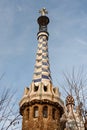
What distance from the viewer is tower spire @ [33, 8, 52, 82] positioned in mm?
24311

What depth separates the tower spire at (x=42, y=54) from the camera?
79.8ft

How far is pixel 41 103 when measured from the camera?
21.9 metres

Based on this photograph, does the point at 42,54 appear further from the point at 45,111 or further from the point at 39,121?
the point at 39,121

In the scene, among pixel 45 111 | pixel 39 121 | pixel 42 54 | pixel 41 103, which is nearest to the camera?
pixel 39 121

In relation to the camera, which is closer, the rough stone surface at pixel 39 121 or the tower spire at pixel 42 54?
the rough stone surface at pixel 39 121

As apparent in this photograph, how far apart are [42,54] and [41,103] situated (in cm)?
550

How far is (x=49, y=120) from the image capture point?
69.9 feet

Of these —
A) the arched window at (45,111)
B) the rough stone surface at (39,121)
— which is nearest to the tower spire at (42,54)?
the arched window at (45,111)

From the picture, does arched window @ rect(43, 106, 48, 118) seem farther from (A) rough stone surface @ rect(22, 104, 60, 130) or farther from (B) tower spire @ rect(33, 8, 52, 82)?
(B) tower spire @ rect(33, 8, 52, 82)

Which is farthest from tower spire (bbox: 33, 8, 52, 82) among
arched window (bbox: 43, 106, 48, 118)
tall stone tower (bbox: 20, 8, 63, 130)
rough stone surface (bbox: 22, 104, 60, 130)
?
rough stone surface (bbox: 22, 104, 60, 130)

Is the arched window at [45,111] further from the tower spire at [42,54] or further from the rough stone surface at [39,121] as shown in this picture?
the tower spire at [42,54]

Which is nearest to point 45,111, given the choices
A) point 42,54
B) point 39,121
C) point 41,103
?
point 41,103

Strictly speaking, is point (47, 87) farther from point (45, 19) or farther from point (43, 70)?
point (45, 19)

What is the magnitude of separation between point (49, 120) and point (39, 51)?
23.2 ft
